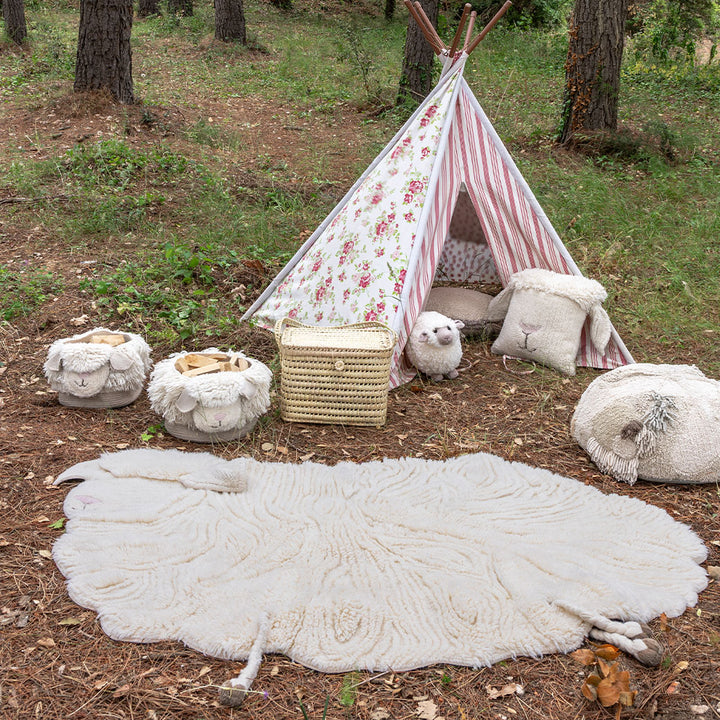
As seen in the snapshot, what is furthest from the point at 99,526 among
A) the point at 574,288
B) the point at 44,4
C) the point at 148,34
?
the point at 44,4

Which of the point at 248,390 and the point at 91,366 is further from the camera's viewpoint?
the point at 91,366

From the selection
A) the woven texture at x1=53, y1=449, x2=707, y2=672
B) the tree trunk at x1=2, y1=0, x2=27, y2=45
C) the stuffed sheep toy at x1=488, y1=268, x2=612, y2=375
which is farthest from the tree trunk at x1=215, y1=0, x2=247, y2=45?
the woven texture at x1=53, y1=449, x2=707, y2=672

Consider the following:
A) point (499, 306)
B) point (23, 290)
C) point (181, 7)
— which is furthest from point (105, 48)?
point (181, 7)

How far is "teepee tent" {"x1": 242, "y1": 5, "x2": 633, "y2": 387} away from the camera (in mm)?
4016

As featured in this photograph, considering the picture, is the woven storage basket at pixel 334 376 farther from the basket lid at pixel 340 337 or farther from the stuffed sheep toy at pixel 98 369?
the stuffed sheep toy at pixel 98 369

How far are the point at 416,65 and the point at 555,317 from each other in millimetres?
5324

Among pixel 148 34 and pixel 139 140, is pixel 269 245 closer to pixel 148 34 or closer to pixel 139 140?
pixel 139 140

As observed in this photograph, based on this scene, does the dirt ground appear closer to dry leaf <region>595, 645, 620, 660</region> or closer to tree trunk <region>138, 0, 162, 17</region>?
dry leaf <region>595, 645, 620, 660</region>

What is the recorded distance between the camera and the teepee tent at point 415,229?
4.02m

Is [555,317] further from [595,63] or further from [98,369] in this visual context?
[595,63]

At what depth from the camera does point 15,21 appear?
10742mm

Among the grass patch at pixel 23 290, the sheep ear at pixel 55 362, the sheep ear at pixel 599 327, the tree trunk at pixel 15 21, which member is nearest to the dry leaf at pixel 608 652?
the sheep ear at pixel 599 327

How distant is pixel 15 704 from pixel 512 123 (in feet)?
27.1

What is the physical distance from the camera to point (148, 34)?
13.1 meters
